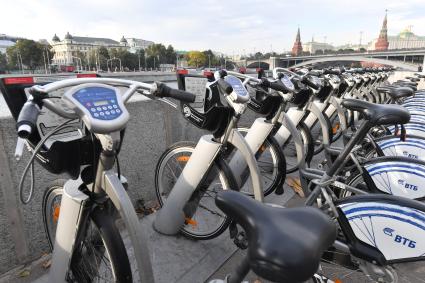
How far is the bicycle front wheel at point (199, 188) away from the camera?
264 centimetres

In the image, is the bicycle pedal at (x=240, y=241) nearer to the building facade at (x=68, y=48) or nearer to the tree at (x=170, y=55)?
the tree at (x=170, y=55)

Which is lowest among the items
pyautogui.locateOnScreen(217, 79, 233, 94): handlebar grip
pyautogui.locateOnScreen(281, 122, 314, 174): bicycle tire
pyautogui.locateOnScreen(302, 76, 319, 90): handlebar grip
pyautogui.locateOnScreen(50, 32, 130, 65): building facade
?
pyautogui.locateOnScreen(281, 122, 314, 174): bicycle tire

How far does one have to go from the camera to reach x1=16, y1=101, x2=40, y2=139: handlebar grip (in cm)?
122

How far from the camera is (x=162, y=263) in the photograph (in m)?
2.62

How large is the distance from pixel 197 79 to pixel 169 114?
574mm

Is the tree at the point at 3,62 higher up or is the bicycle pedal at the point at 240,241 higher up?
the tree at the point at 3,62

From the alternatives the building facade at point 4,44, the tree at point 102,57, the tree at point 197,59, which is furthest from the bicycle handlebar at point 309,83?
the building facade at point 4,44

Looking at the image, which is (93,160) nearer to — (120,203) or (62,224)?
(120,203)

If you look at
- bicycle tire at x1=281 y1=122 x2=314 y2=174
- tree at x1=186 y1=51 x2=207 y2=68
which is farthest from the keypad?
tree at x1=186 y1=51 x2=207 y2=68

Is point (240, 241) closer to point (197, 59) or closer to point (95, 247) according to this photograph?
point (95, 247)

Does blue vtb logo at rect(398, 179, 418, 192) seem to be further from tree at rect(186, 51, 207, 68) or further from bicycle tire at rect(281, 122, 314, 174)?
tree at rect(186, 51, 207, 68)

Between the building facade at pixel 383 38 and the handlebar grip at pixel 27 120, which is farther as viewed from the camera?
the building facade at pixel 383 38

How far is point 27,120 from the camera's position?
1251 millimetres

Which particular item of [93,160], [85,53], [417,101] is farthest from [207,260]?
[85,53]
